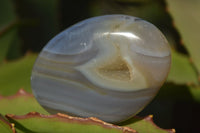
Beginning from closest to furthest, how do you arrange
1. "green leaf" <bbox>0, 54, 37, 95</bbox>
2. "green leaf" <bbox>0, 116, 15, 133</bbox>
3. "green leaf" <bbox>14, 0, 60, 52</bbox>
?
"green leaf" <bbox>0, 116, 15, 133</bbox> < "green leaf" <bbox>0, 54, 37, 95</bbox> < "green leaf" <bbox>14, 0, 60, 52</bbox>

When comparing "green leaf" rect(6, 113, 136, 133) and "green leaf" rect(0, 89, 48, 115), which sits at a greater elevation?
"green leaf" rect(6, 113, 136, 133)

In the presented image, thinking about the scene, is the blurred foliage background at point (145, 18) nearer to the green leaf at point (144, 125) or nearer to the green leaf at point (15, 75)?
the green leaf at point (15, 75)

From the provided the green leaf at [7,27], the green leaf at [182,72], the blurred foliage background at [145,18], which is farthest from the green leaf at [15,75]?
the green leaf at [182,72]

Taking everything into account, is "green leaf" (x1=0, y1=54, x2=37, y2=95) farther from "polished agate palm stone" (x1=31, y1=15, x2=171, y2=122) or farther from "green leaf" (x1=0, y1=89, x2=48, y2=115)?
"polished agate palm stone" (x1=31, y1=15, x2=171, y2=122)

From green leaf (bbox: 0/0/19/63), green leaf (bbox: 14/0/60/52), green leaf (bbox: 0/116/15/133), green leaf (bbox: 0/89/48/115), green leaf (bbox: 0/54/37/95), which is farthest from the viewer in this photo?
green leaf (bbox: 14/0/60/52)

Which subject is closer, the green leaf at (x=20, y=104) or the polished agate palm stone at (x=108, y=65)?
the polished agate palm stone at (x=108, y=65)

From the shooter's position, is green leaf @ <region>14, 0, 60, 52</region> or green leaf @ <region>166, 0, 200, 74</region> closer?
green leaf @ <region>166, 0, 200, 74</region>

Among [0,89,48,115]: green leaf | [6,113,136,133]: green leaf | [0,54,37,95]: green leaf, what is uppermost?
[6,113,136,133]: green leaf

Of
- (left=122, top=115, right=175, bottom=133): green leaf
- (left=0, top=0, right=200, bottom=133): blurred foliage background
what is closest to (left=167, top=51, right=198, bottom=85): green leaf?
(left=0, top=0, right=200, bottom=133): blurred foliage background
